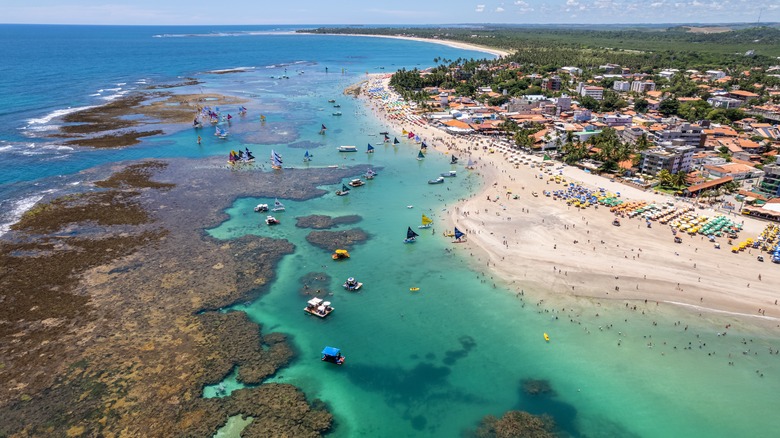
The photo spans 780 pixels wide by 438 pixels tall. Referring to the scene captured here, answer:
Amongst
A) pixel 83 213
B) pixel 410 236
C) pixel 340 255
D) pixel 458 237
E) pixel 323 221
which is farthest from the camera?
pixel 323 221

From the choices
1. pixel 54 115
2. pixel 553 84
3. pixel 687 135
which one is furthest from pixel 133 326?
pixel 553 84

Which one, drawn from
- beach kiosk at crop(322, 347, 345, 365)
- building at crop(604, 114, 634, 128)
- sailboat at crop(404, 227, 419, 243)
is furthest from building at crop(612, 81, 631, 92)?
beach kiosk at crop(322, 347, 345, 365)

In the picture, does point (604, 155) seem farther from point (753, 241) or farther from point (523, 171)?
point (753, 241)

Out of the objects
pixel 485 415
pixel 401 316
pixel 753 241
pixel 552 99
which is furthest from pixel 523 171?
pixel 552 99

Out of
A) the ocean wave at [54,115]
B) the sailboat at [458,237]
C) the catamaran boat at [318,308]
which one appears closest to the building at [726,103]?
the sailboat at [458,237]

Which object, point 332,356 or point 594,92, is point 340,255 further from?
point 594,92

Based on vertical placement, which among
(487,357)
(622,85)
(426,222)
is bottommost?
(487,357)

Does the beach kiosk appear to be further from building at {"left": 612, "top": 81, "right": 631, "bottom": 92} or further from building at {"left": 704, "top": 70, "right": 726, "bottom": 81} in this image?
building at {"left": 704, "top": 70, "right": 726, "bottom": 81}
